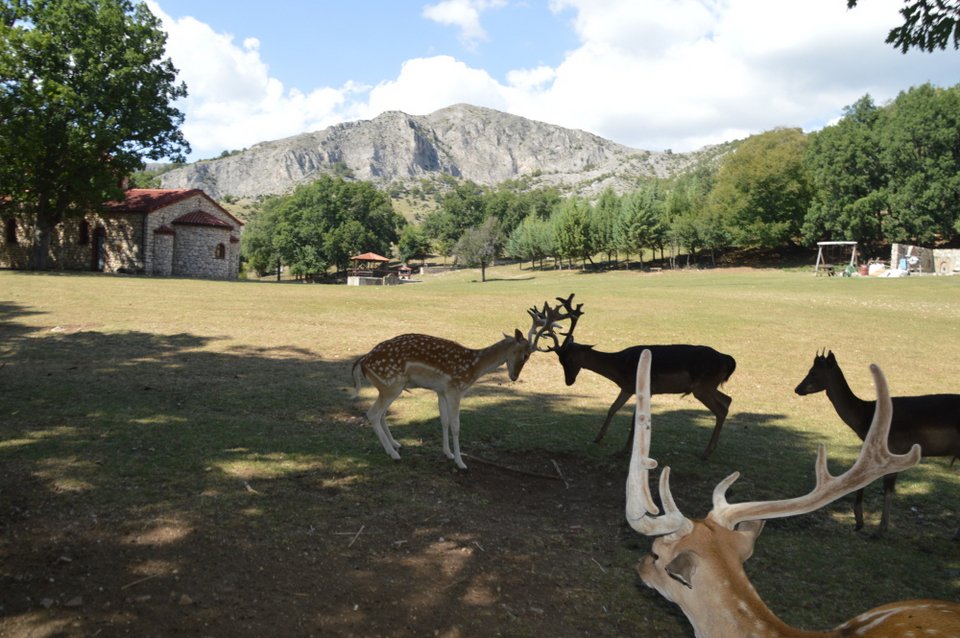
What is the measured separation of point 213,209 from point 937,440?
57862 mm

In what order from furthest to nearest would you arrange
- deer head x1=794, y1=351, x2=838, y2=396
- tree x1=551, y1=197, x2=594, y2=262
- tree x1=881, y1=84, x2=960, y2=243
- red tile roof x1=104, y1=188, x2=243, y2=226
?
1. tree x1=551, y1=197, x2=594, y2=262
2. tree x1=881, y1=84, x2=960, y2=243
3. red tile roof x1=104, y1=188, x2=243, y2=226
4. deer head x1=794, y1=351, x2=838, y2=396

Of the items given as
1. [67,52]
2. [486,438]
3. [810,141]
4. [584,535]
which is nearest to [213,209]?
[67,52]

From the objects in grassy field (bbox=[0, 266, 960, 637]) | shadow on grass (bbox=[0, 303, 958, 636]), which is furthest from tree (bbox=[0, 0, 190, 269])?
shadow on grass (bbox=[0, 303, 958, 636])

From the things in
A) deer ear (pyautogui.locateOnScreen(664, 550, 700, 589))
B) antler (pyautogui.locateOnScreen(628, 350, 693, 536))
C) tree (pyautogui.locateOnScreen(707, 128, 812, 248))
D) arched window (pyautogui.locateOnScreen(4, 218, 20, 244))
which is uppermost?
tree (pyautogui.locateOnScreen(707, 128, 812, 248))

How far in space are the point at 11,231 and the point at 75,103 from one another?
19.5 metres

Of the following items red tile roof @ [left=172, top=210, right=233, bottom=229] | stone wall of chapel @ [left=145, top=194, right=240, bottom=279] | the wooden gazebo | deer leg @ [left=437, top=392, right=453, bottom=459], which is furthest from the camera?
the wooden gazebo

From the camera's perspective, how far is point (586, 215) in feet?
306

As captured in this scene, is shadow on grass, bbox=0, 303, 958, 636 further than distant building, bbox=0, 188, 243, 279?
No

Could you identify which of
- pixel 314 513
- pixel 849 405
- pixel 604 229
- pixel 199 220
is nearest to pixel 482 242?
pixel 604 229

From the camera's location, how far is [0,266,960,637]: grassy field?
193 inches

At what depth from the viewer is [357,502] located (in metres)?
6.94

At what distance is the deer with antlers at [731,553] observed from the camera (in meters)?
2.79

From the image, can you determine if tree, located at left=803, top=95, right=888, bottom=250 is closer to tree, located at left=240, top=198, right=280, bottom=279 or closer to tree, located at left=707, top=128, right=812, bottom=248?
tree, located at left=707, top=128, right=812, bottom=248

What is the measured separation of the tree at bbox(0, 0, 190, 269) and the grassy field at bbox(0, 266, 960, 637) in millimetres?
30732
